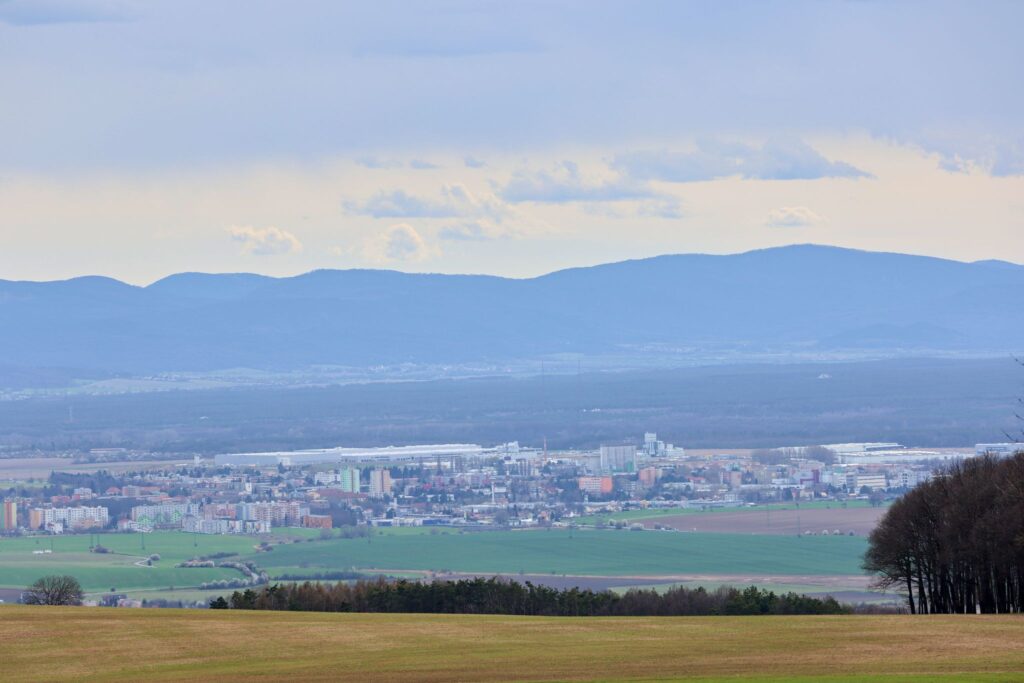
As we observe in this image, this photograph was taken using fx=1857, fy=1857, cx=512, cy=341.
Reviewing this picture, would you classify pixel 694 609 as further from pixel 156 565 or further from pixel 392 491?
pixel 392 491

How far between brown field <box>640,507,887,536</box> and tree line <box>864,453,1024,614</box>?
192 feet

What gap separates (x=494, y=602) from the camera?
64.9 metres

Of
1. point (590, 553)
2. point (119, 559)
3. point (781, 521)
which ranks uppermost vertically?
point (781, 521)

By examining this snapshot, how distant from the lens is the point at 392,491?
17938cm

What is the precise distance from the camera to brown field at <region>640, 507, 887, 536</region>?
419ft

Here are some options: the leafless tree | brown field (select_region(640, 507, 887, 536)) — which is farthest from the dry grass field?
brown field (select_region(640, 507, 887, 536))

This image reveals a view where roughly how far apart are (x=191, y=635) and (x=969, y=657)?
18.1 meters

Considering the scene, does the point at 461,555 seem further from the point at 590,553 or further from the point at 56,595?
the point at 56,595

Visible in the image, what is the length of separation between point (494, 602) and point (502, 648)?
24.1 meters

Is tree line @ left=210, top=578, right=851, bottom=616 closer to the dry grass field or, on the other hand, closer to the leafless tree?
the leafless tree

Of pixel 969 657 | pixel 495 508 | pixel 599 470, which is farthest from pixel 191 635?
pixel 599 470

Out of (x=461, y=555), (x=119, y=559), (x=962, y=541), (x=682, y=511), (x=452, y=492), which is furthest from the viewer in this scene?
(x=452, y=492)

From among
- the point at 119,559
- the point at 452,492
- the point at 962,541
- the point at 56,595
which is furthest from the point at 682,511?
the point at 962,541

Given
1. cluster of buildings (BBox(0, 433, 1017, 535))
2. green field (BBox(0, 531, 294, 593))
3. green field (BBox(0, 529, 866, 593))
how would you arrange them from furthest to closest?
1. cluster of buildings (BBox(0, 433, 1017, 535))
2. green field (BBox(0, 531, 294, 593))
3. green field (BBox(0, 529, 866, 593))
